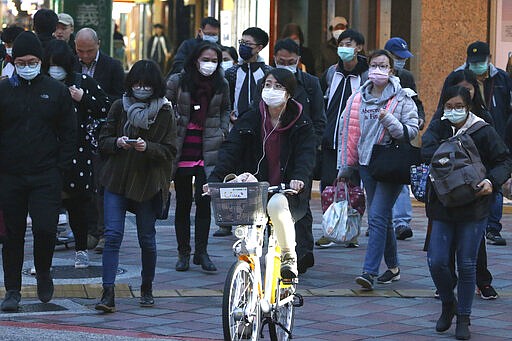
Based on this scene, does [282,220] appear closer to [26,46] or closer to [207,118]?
[26,46]

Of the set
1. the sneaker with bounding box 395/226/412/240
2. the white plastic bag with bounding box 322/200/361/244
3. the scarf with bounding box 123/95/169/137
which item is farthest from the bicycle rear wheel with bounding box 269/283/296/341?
the sneaker with bounding box 395/226/412/240

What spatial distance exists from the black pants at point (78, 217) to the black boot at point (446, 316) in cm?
347

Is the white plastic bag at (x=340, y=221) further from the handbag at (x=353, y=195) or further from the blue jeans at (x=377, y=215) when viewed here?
the blue jeans at (x=377, y=215)

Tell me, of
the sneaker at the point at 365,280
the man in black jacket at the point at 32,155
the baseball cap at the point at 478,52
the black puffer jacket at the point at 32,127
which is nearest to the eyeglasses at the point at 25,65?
the man in black jacket at the point at 32,155

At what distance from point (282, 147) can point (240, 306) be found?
1.62m

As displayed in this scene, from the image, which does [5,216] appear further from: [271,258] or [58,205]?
[271,258]

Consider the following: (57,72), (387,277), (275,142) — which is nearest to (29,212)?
(57,72)

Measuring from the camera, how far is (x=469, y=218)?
8.77 metres

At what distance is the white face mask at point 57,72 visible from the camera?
34.4 feet

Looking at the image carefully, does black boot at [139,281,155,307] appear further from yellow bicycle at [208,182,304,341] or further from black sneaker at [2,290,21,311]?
yellow bicycle at [208,182,304,341]

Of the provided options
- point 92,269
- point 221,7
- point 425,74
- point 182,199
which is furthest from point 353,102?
point 221,7

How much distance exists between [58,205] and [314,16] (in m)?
13.3

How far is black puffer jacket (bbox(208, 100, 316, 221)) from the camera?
340 inches

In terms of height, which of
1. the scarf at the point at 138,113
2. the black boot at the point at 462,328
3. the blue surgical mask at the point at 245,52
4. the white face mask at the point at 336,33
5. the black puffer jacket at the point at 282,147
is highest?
the white face mask at the point at 336,33
